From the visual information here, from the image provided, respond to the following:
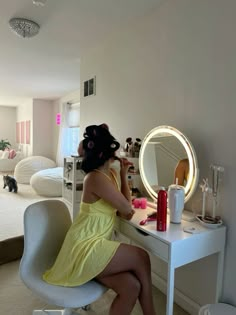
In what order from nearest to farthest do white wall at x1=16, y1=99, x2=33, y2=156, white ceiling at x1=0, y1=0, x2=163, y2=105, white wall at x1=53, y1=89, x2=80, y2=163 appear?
white ceiling at x1=0, y1=0, x2=163, y2=105
white wall at x1=53, y1=89, x2=80, y2=163
white wall at x1=16, y1=99, x2=33, y2=156

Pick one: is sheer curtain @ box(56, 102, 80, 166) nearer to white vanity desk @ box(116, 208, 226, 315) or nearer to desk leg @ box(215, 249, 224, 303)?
white vanity desk @ box(116, 208, 226, 315)

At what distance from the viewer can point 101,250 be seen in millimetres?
1358

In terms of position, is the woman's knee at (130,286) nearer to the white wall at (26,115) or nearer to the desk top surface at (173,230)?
the desk top surface at (173,230)

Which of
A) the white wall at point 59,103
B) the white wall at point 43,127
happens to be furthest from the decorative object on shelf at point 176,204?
the white wall at point 43,127

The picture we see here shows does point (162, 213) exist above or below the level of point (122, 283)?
above

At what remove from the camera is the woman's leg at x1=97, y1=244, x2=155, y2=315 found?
4.46 feet

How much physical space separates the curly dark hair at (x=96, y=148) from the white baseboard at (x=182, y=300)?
1.16 metres

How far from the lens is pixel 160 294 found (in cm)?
200

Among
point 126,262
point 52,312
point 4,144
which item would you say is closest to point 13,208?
point 52,312

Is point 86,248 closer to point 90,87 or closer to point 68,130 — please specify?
point 90,87

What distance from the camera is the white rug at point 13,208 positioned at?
10.4 ft

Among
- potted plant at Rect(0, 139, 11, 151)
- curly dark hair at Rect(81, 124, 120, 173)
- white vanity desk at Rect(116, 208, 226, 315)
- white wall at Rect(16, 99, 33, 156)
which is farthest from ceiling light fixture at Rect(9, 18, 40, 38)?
potted plant at Rect(0, 139, 11, 151)

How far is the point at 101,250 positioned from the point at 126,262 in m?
0.15

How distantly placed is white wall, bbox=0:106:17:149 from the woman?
826 cm
